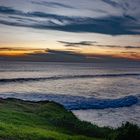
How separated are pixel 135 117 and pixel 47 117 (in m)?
14.7

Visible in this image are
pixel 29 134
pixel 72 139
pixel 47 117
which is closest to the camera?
pixel 29 134

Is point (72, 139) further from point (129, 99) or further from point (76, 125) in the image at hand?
point (129, 99)

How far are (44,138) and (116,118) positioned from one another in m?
21.5

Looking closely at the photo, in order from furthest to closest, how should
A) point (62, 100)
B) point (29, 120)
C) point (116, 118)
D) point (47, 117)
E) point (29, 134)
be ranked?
point (62, 100)
point (116, 118)
point (47, 117)
point (29, 120)
point (29, 134)

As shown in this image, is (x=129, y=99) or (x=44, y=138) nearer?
(x=44, y=138)

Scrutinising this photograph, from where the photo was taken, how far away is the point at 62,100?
178ft

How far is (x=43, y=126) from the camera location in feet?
80.1

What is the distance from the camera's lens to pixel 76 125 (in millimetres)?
26891

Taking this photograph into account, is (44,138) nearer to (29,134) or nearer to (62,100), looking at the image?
(29,134)

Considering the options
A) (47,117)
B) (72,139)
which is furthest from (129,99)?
(72,139)

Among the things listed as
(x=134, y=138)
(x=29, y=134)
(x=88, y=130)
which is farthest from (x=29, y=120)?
(x=134, y=138)

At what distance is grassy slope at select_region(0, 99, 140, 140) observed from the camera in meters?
19.4

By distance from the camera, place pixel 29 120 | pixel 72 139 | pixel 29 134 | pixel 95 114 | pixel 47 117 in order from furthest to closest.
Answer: pixel 95 114
pixel 47 117
pixel 29 120
pixel 72 139
pixel 29 134

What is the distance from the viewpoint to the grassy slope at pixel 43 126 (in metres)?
19.4
